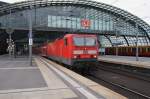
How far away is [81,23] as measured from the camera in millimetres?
86188

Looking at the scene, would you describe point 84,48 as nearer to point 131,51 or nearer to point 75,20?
point 131,51

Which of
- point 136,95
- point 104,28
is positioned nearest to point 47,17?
point 104,28

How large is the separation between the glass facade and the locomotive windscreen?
188ft

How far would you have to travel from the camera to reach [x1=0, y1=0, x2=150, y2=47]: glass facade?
8262 cm

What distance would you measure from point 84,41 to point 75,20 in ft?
212

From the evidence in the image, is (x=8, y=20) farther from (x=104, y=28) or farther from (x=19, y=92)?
(x=19, y=92)

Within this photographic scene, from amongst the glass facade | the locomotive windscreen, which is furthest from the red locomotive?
the glass facade

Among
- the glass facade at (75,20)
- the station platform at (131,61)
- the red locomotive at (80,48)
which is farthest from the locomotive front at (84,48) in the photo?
the glass facade at (75,20)

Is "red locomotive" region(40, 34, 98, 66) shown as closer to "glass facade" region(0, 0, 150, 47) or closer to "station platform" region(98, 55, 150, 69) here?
"station platform" region(98, 55, 150, 69)

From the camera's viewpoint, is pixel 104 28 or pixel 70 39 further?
pixel 104 28

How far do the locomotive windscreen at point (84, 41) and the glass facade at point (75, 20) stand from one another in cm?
5716

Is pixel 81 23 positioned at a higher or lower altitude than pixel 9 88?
higher

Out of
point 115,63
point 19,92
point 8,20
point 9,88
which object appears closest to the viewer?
point 19,92

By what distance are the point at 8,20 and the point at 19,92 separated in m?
73.6
